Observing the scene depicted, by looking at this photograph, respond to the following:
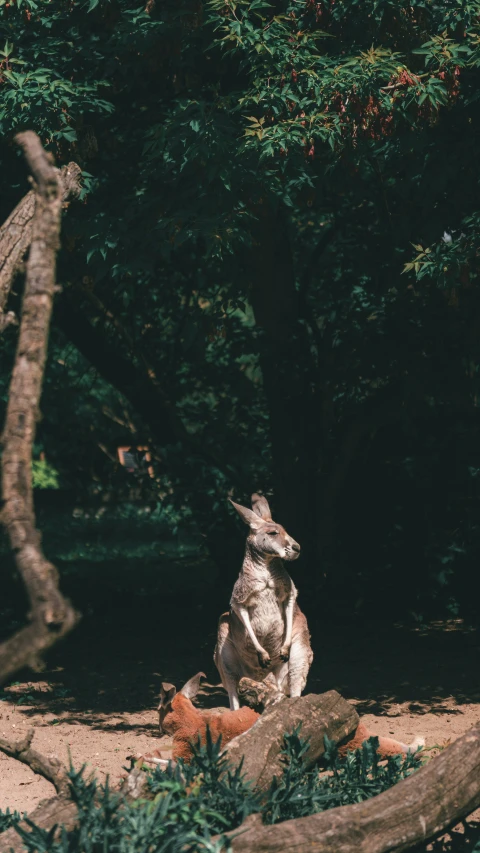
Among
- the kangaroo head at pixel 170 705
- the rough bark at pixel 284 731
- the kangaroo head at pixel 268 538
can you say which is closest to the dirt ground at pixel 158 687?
the kangaroo head at pixel 170 705

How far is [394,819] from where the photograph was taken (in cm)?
461

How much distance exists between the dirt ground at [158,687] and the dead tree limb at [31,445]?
443 centimetres

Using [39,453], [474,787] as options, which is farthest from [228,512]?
[39,453]

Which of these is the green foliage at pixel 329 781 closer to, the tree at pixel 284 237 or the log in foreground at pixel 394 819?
the log in foreground at pixel 394 819

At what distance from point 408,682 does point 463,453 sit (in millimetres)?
3730

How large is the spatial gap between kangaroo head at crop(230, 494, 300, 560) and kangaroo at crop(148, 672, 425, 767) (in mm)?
1041

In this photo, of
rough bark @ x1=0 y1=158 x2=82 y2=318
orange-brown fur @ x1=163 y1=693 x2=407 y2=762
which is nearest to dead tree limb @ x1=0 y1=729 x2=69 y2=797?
orange-brown fur @ x1=163 y1=693 x2=407 y2=762

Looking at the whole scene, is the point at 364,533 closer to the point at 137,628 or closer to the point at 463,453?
the point at 463,453

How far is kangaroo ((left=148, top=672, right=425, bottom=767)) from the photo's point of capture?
20.5 ft

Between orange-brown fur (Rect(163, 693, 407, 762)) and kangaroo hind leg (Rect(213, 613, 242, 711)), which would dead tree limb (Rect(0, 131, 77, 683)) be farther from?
kangaroo hind leg (Rect(213, 613, 242, 711))

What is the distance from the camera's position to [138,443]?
14.0m

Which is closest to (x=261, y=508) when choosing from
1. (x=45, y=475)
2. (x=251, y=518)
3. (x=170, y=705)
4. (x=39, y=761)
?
(x=251, y=518)

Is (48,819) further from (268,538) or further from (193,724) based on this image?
(268,538)

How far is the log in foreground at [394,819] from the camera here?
173 inches
